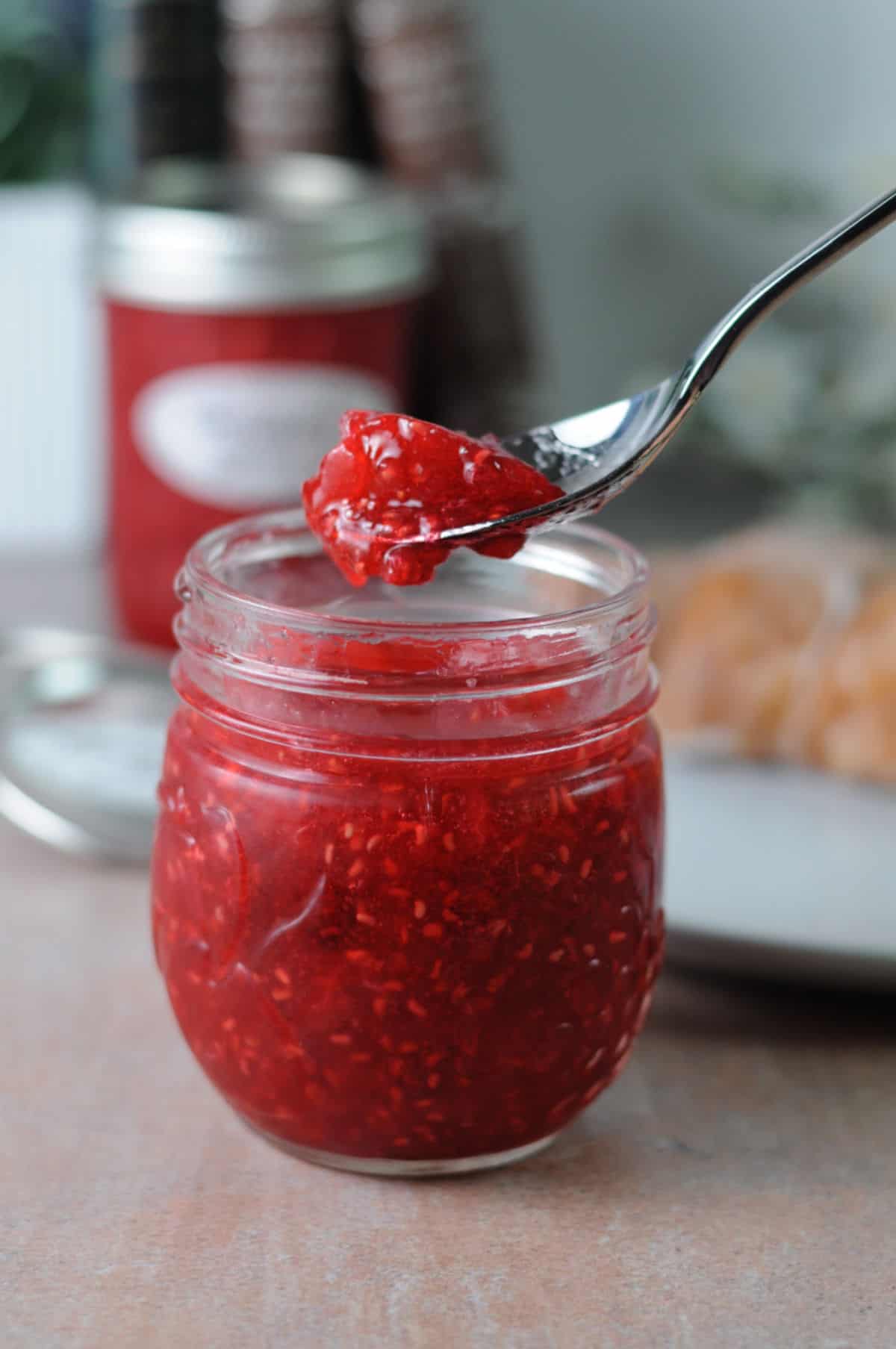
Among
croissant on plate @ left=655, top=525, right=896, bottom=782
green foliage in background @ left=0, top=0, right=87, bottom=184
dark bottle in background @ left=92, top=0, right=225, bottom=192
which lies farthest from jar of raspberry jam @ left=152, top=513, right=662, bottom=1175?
green foliage in background @ left=0, top=0, right=87, bottom=184

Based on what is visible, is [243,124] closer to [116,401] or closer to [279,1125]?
[116,401]

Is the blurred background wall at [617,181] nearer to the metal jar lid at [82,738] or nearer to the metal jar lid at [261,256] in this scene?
the metal jar lid at [261,256]

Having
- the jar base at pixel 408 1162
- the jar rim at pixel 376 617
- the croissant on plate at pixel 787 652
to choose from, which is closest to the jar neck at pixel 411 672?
the jar rim at pixel 376 617

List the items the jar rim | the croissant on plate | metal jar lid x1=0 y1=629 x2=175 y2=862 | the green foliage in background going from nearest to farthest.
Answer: the jar rim
metal jar lid x1=0 y1=629 x2=175 y2=862
the croissant on plate
the green foliage in background

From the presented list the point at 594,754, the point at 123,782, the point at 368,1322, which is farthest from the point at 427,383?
the point at 368,1322

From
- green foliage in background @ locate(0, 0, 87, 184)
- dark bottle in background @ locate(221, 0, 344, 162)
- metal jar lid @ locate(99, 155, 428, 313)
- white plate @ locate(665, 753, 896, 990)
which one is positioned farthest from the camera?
green foliage in background @ locate(0, 0, 87, 184)

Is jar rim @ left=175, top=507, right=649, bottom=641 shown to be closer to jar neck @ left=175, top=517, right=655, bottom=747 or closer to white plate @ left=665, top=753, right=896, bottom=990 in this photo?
jar neck @ left=175, top=517, right=655, bottom=747
